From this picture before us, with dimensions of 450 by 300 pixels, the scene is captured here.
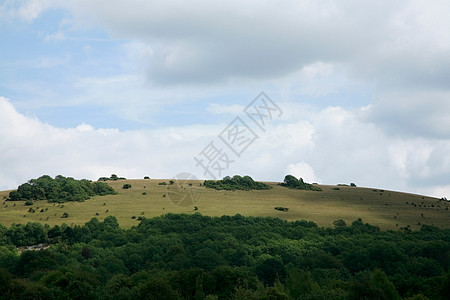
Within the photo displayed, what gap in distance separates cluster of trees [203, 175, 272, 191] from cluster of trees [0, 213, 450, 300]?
4699 centimetres

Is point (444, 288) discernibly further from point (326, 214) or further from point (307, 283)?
point (326, 214)

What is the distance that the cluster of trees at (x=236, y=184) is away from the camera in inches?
7333

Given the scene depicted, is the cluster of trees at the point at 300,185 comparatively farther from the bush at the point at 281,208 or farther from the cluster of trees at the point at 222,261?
the cluster of trees at the point at 222,261

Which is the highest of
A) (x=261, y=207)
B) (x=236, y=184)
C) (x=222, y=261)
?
(x=236, y=184)

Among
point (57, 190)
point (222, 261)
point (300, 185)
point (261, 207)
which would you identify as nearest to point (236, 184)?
point (300, 185)

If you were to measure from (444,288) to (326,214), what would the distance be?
3453 inches

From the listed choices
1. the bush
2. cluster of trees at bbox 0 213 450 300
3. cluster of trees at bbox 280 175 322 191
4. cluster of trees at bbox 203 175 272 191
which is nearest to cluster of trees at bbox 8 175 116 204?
cluster of trees at bbox 0 213 450 300

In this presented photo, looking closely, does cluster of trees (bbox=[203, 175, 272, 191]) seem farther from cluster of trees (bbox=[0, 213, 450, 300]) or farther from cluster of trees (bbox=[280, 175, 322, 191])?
cluster of trees (bbox=[0, 213, 450, 300])

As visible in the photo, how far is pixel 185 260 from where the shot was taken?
309 ft

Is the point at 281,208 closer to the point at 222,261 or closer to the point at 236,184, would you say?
the point at 236,184

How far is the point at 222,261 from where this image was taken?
318ft

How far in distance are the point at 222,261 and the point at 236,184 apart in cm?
9619

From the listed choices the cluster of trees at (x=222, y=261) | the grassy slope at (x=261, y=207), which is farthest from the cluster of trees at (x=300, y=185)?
the cluster of trees at (x=222, y=261)

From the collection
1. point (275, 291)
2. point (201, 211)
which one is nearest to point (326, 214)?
point (201, 211)
